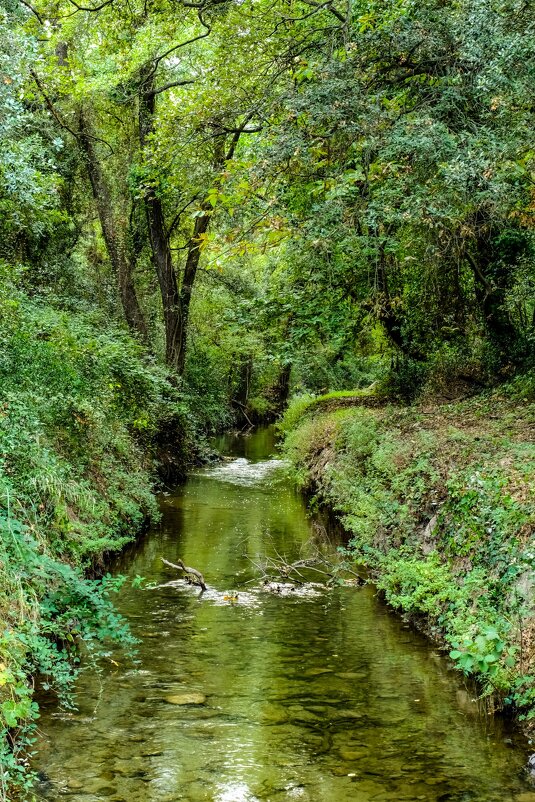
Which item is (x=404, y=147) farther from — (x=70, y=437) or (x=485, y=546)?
(x=70, y=437)

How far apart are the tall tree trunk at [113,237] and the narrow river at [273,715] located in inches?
516

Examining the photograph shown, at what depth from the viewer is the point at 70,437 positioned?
1080cm

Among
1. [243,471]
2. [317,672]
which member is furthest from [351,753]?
[243,471]

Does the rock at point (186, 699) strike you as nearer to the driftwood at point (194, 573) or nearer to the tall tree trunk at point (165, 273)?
the driftwood at point (194, 573)

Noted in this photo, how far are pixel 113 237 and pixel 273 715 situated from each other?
58.4ft

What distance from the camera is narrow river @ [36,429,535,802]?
16.7ft

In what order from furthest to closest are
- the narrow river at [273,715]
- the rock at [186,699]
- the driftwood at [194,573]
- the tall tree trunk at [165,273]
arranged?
the tall tree trunk at [165,273], the driftwood at [194,573], the rock at [186,699], the narrow river at [273,715]

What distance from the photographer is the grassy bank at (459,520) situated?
20.6 feet

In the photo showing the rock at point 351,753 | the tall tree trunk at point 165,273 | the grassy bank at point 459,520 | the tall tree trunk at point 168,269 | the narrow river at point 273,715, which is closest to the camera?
the narrow river at point 273,715

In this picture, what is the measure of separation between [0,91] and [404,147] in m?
5.38

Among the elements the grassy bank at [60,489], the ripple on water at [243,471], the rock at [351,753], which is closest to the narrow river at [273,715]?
the rock at [351,753]

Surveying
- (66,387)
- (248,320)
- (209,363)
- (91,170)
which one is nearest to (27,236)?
(91,170)

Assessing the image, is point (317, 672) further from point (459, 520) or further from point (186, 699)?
point (459, 520)

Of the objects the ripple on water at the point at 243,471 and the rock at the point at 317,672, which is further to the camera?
the ripple on water at the point at 243,471
